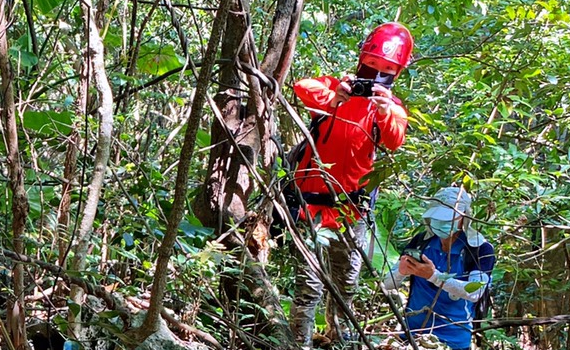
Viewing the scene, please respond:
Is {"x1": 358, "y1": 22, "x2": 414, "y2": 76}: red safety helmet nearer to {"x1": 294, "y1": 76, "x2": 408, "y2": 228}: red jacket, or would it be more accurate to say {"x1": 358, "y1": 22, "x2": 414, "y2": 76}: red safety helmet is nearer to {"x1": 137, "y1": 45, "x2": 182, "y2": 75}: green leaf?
{"x1": 294, "y1": 76, "x2": 408, "y2": 228}: red jacket

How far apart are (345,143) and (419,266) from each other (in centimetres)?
63

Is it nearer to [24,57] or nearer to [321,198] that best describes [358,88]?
[321,198]

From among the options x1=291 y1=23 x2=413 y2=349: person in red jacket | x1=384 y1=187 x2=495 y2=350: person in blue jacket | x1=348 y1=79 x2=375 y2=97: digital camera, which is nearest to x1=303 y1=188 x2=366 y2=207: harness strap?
x1=291 y1=23 x2=413 y2=349: person in red jacket

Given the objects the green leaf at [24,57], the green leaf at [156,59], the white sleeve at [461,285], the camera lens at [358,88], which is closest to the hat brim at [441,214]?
the white sleeve at [461,285]

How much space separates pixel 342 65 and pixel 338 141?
1.78m

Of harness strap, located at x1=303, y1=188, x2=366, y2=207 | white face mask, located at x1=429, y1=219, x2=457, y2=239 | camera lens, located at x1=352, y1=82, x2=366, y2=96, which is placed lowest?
white face mask, located at x1=429, y1=219, x2=457, y2=239

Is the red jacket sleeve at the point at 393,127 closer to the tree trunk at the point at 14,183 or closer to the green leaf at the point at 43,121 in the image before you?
the green leaf at the point at 43,121

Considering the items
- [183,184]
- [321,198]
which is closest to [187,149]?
[183,184]

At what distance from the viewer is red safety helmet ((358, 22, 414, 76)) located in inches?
113

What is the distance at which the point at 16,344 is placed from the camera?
160cm

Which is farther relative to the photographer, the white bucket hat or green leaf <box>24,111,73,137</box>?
the white bucket hat

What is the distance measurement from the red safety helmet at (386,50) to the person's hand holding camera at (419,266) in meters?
0.87

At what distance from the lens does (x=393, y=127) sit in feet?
8.50

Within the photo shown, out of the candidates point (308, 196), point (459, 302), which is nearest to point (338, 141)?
point (308, 196)
